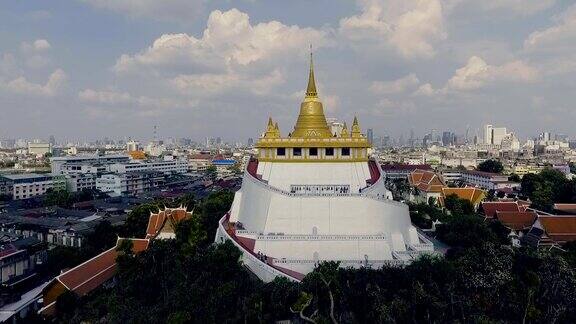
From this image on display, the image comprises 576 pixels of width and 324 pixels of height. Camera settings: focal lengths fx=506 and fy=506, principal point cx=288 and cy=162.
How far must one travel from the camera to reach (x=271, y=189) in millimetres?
28391

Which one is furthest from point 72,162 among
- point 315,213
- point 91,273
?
point 315,213

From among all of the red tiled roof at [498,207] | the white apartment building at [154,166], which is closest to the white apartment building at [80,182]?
the white apartment building at [154,166]

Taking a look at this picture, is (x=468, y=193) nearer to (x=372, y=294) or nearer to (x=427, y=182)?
(x=427, y=182)

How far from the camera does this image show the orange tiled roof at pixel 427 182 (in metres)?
60.7

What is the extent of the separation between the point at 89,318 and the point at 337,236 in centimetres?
1256

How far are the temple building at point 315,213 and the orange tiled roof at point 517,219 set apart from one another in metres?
15.6

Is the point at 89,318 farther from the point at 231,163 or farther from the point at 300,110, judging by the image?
the point at 231,163

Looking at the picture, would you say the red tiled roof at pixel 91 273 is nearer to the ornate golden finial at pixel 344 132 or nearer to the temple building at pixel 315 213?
the temple building at pixel 315 213

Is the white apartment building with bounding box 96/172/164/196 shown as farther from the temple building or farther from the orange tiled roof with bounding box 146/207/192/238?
the temple building

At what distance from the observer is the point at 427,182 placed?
215 feet

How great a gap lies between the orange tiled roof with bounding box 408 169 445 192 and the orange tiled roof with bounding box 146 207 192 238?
32.0 m

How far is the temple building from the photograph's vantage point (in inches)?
1033

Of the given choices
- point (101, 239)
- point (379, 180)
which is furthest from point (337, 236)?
point (101, 239)

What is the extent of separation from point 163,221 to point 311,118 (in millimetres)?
14401
